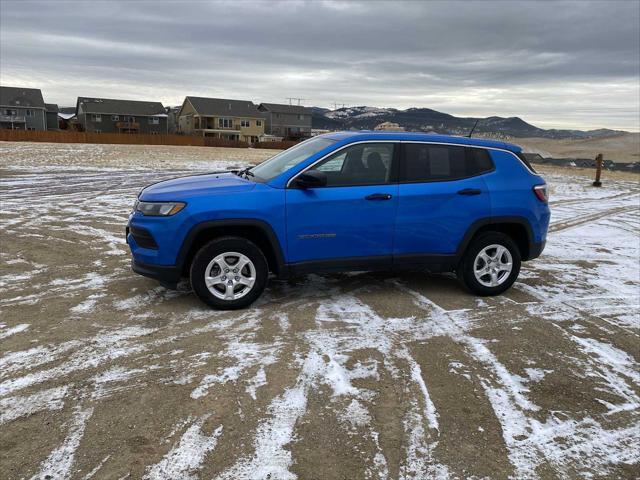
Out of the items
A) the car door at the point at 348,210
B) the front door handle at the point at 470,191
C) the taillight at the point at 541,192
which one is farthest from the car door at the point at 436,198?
the taillight at the point at 541,192

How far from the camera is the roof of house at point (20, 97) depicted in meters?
72.9

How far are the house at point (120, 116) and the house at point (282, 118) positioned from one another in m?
21.5

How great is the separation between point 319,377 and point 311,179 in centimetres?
206

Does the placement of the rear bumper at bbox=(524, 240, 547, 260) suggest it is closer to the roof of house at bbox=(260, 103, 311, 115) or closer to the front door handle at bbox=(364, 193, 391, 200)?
the front door handle at bbox=(364, 193, 391, 200)

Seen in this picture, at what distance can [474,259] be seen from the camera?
235 inches

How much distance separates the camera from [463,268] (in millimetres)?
5977

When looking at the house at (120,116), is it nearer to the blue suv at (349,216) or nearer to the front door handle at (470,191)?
the blue suv at (349,216)

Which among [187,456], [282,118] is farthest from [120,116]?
[187,456]

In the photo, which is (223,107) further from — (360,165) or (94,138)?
(360,165)

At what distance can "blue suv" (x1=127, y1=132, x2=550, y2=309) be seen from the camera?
16.9 feet

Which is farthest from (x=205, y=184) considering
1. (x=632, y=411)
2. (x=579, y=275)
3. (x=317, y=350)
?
(x=579, y=275)

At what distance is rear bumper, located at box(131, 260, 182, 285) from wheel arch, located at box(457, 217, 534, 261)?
3.11 m

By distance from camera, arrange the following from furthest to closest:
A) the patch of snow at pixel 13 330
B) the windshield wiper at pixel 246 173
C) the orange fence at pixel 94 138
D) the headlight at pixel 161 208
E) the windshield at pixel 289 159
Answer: the orange fence at pixel 94 138 → the windshield wiper at pixel 246 173 → the windshield at pixel 289 159 → the headlight at pixel 161 208 → the patch of snow at pixel 13 330

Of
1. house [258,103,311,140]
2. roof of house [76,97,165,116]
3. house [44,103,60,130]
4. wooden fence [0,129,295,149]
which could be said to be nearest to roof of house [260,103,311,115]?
house [258,103,311,140]
